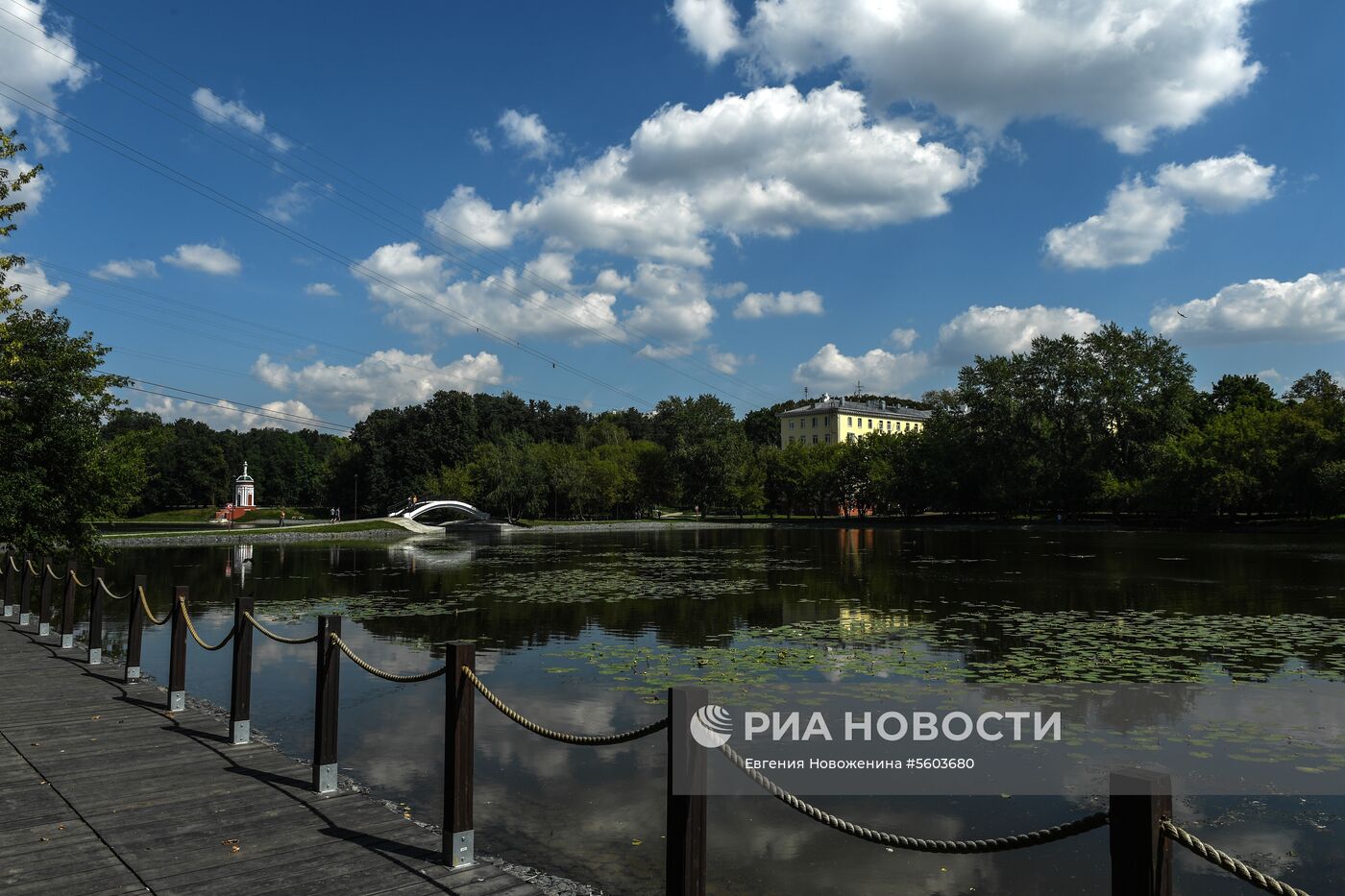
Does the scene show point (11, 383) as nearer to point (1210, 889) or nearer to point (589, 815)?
point (589, 815)

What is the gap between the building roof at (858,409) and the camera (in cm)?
13838

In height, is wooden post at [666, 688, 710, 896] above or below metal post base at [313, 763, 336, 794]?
above

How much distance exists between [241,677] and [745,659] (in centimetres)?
731

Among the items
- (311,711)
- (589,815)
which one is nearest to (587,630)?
(311,711)

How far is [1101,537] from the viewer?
52.2m

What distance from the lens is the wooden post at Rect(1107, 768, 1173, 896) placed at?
2.59 m

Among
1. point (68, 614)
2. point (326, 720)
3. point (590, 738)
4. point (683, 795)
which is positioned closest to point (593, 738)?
point (590, 738)

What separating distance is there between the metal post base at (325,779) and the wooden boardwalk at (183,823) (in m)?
0.09

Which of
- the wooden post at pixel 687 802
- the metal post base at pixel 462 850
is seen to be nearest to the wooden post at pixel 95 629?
the metal post base at pixel 462 850

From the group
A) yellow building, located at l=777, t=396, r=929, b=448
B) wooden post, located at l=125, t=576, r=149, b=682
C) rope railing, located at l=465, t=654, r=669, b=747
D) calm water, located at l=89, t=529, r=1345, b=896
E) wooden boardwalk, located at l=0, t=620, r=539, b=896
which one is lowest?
calm water, located at l=89, t=529, r=1345, b=896

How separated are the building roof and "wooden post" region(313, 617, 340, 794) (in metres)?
132

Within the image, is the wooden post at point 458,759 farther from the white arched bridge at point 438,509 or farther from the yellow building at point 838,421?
the yellow building at point 838,421

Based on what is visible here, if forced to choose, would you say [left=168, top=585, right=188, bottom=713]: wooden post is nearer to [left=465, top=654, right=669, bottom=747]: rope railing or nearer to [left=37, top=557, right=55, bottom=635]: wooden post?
[left=465, top=654, right=669, bottom=747]: rope railing

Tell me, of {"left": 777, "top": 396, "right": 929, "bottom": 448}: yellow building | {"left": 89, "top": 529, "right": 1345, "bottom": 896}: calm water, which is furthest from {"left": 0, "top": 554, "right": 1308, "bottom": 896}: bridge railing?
{"left": 777, "top": 396, "right": 929, "bottom": 448}: yellow building
